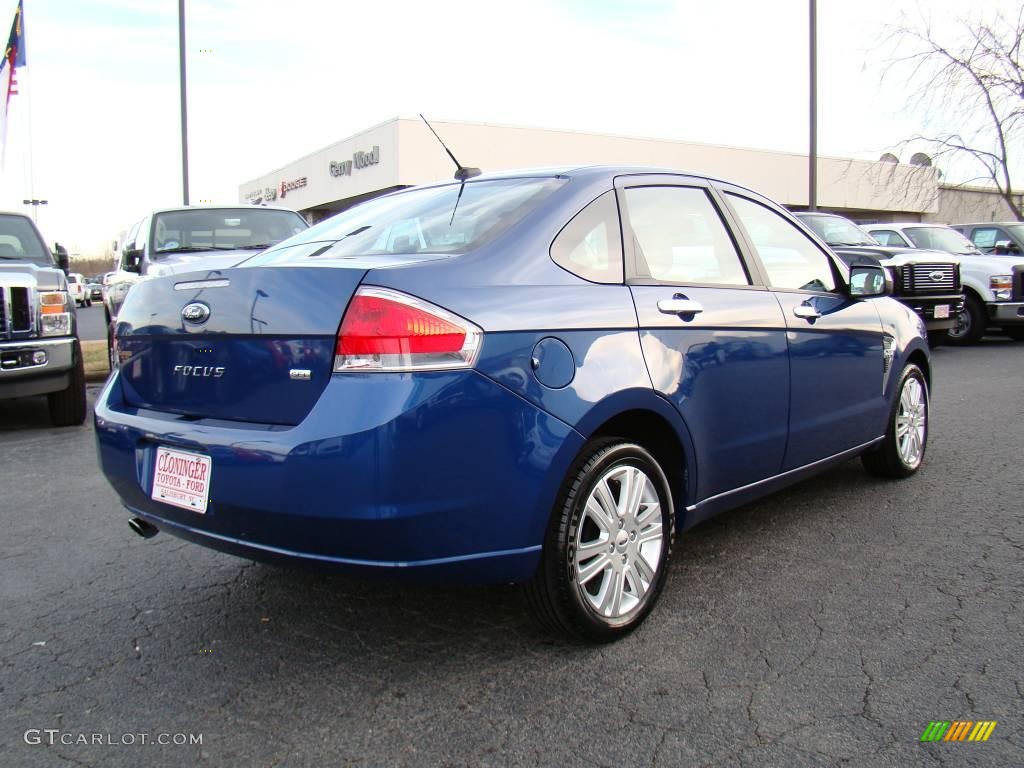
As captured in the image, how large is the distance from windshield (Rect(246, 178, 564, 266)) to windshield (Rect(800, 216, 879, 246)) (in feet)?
31.7

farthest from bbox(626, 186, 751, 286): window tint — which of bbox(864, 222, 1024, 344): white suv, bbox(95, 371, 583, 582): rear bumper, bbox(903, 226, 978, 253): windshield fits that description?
bbox(903, 226, 978, 253): windshield

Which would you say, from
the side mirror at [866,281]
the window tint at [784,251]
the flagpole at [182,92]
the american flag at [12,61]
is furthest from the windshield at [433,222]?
the american flag at [12,61]

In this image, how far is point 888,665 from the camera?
111 inches

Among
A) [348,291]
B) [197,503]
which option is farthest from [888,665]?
[197,503]

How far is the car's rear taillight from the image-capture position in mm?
2512

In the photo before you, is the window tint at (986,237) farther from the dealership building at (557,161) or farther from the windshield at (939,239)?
the dealership building at (557,161)

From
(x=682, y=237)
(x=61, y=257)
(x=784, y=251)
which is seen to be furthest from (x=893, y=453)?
(x=61, y=257)

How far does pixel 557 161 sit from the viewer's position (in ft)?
118

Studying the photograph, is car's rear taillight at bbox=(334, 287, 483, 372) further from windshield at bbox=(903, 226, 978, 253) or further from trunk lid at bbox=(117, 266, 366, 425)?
windshield at bbox=(903, 226, 978, 253)

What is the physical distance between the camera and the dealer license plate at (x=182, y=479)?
275 centimetres

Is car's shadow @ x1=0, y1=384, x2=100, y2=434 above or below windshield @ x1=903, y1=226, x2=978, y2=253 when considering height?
below

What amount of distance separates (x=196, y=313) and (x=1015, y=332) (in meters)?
14.9

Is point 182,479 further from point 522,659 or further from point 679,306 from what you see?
point 679,306

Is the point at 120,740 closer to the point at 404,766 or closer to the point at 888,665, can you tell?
the point at 404,766
